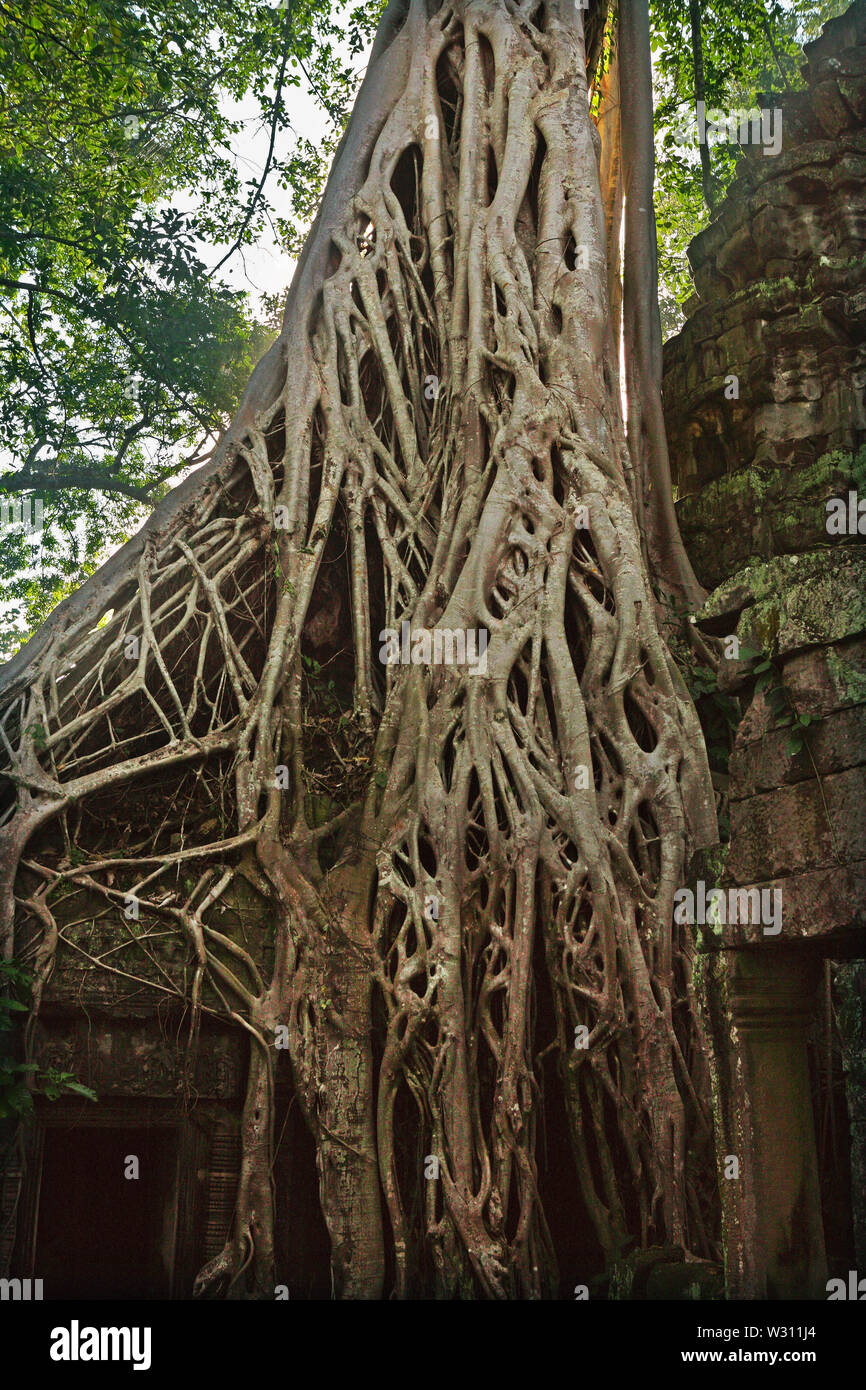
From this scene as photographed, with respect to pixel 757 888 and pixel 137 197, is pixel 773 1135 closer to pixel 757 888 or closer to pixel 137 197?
pixel 757 888

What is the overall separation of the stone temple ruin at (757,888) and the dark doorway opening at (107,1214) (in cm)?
1

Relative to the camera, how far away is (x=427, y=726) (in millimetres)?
4500

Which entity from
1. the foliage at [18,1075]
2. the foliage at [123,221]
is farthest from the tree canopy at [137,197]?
the foliage at [18,1075]

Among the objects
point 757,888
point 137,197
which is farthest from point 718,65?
point 757,888

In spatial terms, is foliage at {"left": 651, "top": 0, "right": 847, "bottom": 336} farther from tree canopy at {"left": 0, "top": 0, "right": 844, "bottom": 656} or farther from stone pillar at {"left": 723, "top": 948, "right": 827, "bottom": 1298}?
stone pillar at {"left": 723, "top": 948, "right": 827, "bottom": 1298}

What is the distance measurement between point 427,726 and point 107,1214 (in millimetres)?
2443

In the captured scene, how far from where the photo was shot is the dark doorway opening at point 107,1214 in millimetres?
4277

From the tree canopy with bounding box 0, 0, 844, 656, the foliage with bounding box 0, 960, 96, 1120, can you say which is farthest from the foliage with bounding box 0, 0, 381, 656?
the foliage with bounding box 0, 960, 96, 1120

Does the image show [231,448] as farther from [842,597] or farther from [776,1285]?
[776,1285]

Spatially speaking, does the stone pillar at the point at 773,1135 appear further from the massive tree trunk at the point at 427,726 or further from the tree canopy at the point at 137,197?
the tree canopy at the point at 137,197

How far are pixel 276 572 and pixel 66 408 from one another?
3.59m

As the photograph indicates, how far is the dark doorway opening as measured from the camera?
428 centimetres

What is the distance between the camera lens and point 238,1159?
423 cm

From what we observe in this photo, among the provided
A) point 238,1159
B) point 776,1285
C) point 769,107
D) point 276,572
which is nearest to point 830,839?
point 776,1285
